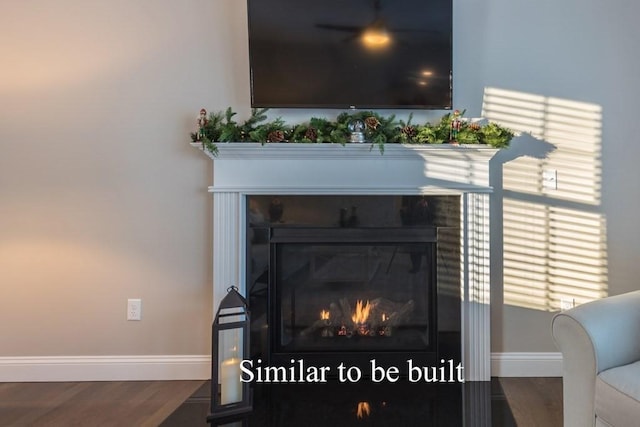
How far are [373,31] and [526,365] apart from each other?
6.78 feet

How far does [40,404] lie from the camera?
6.57ft

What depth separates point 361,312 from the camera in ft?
7.42

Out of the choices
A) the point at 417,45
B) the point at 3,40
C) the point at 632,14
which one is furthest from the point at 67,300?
the point at 632,14

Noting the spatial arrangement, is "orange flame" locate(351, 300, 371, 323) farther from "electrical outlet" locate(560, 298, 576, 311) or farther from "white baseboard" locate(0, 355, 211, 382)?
"electrical outlet" locate(560, 298, 576, 311)

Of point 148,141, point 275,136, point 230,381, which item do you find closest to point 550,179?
point 275,136

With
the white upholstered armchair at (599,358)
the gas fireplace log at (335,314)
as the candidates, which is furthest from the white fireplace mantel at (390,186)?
the white upholstered armchair at (599,358)

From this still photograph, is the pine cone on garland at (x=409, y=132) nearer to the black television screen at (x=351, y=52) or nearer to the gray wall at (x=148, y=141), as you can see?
the black television screen at (x=351, y=52)

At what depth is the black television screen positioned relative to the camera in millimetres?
2172

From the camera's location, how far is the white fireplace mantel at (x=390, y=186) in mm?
2156

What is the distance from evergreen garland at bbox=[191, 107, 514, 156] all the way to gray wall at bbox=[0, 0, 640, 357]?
0.19 meters

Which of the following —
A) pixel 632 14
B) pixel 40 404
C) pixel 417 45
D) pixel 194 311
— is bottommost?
pixel 40 404

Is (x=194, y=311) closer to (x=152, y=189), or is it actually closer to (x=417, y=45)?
(x=152, y=189)

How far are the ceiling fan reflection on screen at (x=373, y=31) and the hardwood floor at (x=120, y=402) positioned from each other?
198 centimetres

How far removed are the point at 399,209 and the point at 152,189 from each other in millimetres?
1409
